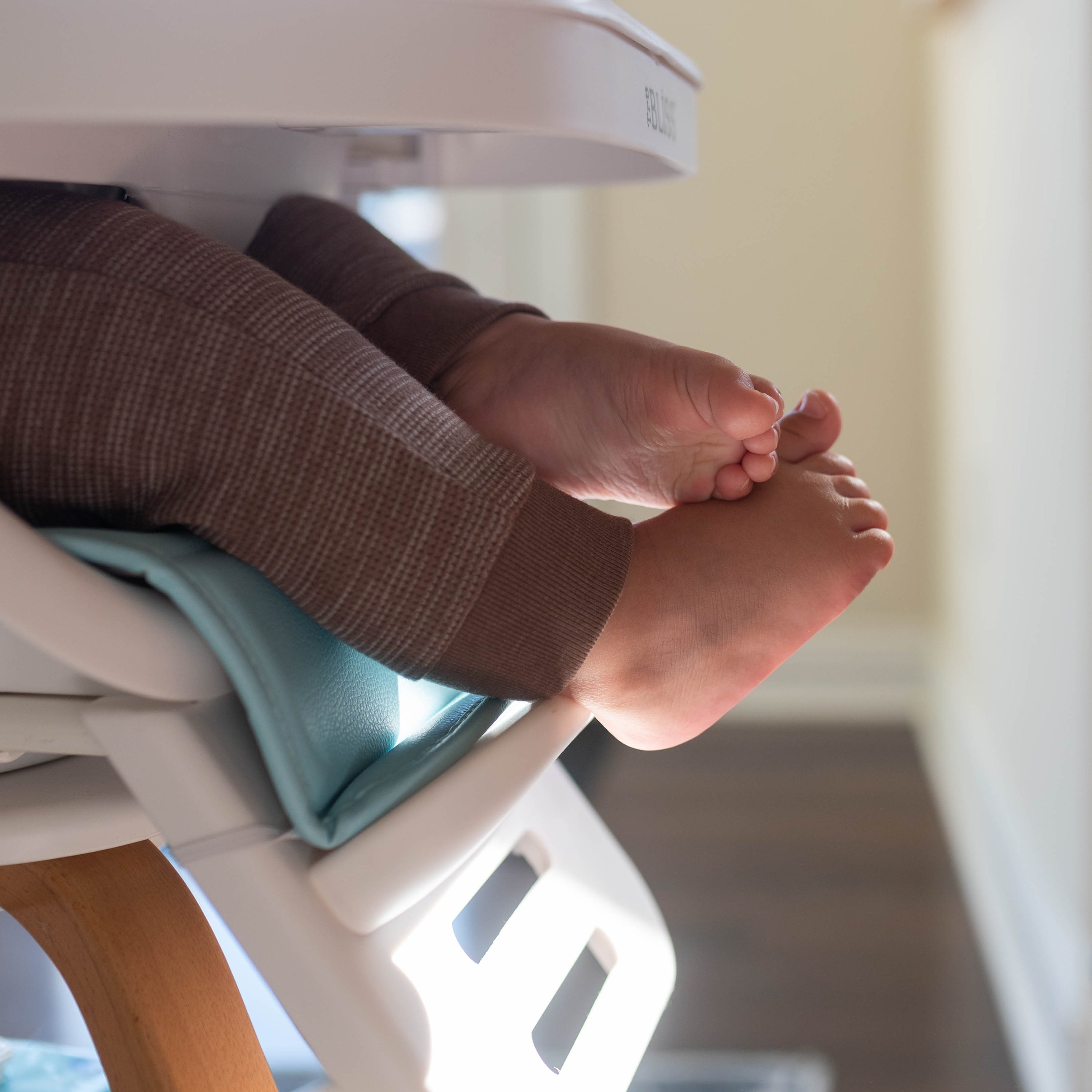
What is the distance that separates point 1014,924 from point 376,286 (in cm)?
101

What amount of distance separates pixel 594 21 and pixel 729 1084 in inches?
35.1

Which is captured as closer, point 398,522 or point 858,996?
point 398,522

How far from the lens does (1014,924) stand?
1.25 meters

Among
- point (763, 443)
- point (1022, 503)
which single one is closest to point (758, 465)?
point (763, 443)

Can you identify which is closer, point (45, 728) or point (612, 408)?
point (45, 728)

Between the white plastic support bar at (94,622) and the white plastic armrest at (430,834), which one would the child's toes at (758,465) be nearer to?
the white plastic armrest at (430,834)

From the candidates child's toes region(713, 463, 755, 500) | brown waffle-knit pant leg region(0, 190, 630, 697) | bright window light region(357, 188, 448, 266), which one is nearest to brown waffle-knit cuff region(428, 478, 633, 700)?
brown waffle-knit pant leg region(0, 190, 630, 697)

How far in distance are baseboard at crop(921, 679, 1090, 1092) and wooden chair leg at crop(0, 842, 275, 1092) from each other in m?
0.78

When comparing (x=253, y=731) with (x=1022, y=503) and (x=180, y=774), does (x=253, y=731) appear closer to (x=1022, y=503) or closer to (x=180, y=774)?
(x=180, y=774)

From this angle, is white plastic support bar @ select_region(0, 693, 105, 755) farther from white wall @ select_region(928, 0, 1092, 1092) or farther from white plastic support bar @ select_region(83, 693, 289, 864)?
white wall @ select_region(928, 0, 1092, 1092)

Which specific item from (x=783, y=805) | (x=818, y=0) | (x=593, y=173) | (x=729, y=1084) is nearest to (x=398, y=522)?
(x=593, y=173)

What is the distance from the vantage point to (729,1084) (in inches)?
39.8

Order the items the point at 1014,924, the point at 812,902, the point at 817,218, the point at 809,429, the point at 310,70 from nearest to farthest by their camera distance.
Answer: the point at 310,70
the point at 809,429
the point at 1014,924
the point at 812,902
the point at 817,218

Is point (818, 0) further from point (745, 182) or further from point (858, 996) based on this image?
point (858, 996)
